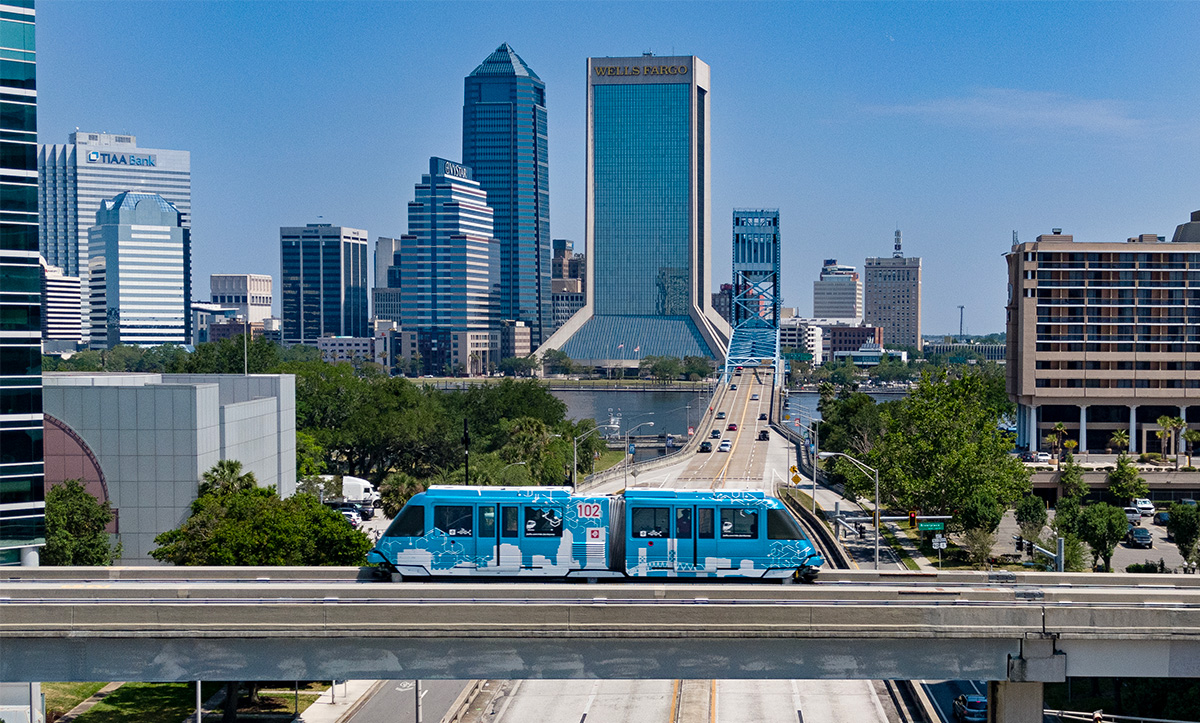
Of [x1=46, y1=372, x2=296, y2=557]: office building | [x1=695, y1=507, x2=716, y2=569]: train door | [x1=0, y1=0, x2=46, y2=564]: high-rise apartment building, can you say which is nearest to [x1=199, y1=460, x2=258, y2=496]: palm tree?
[x1=46, y1=372, x2=296, y2=557]: office building

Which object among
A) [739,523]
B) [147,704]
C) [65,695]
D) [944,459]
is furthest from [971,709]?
[65,695]

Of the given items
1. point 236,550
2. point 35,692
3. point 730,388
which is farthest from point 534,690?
point 730,388

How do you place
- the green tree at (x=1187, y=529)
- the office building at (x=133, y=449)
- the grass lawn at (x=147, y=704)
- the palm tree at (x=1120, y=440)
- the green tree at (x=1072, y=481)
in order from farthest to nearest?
the palm tree at (x=1120, y=440) → the green tree at (x=1072, y=481) → the green tree at (x=1187, y=529) → the office building at (x=133, y=449) → the grass lawn at (x=147, y=704)

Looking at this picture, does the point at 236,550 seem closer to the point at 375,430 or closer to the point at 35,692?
the point at 35,692

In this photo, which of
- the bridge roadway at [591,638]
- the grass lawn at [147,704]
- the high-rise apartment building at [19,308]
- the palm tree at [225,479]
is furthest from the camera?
the palm tree at [225,479]

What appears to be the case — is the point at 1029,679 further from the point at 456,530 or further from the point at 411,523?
the point at 411,523

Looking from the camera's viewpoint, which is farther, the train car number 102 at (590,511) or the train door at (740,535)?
the train door at (740,535)

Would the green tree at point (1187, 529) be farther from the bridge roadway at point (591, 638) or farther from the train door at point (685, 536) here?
the train door at point (685, 536)

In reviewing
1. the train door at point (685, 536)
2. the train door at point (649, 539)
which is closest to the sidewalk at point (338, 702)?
the train door at point (649, 539)

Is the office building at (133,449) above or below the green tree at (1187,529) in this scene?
above
